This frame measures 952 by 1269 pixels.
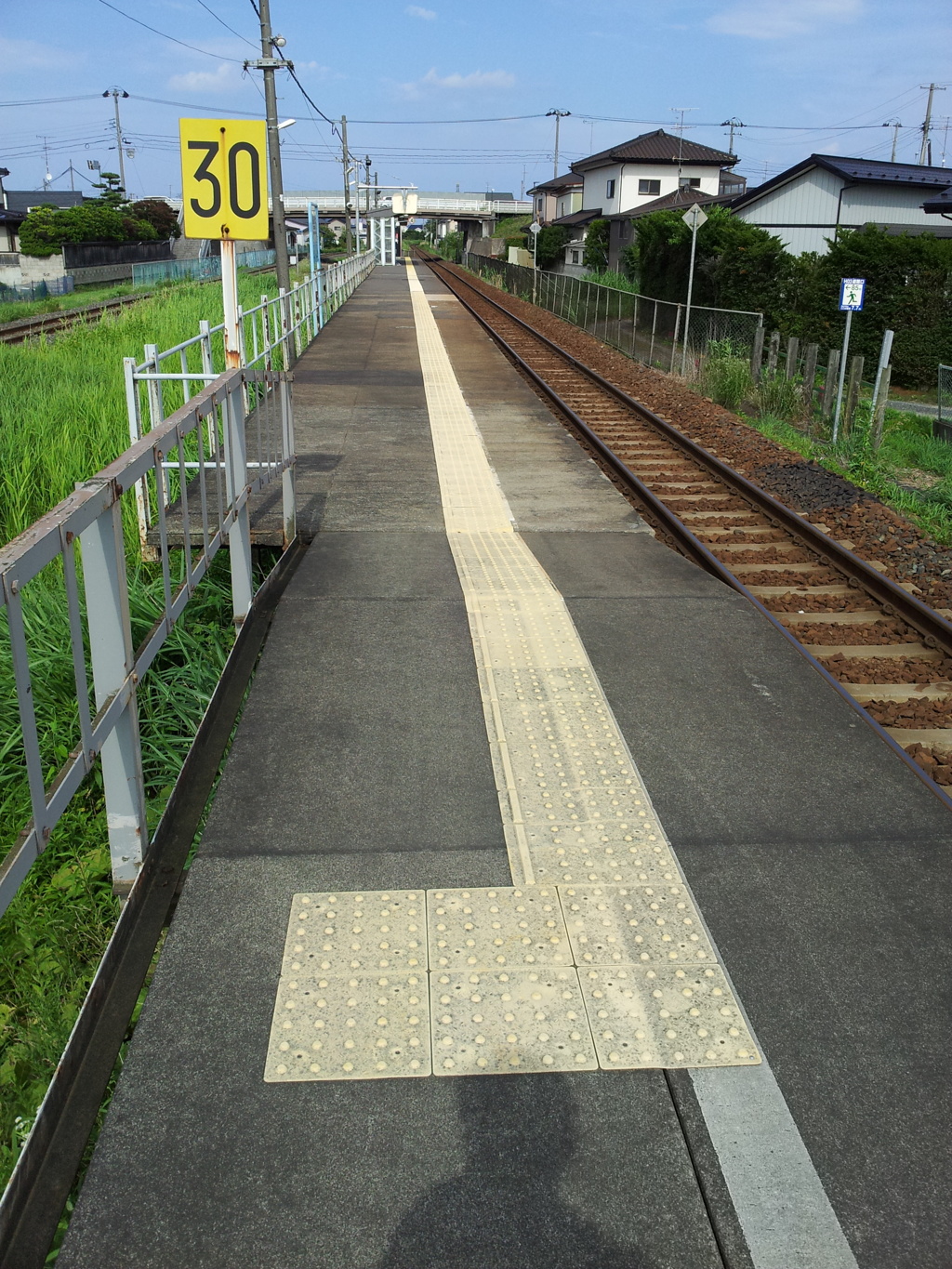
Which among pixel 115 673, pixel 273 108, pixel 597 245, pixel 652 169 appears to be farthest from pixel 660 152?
pixel 115 673

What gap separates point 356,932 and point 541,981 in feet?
1.96

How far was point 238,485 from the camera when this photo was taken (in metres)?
5.46

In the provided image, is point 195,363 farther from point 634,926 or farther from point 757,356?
point 634,926

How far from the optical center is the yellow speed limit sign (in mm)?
8289

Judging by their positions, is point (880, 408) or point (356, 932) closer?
point (356, 932)

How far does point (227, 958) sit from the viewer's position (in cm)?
314

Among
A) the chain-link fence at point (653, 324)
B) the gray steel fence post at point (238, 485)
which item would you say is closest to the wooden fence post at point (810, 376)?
the chain-link fence at point (653, 324)

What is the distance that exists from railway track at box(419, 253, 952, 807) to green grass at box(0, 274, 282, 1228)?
10.6ft

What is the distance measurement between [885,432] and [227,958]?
49.9 feet

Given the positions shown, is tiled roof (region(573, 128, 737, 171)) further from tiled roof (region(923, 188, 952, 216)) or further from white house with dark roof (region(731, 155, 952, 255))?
tiled roof (region(923, 188, 952, 216))

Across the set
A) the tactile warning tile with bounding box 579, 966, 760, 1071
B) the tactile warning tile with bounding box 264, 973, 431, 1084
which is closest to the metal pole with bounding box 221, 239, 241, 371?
the tactile warning tile with bounding box 264, 973, 431, 1084

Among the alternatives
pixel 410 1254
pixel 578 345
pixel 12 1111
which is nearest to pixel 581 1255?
pixel 410 1254

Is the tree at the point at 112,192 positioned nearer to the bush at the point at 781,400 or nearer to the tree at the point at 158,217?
the tree at the point at 158,217

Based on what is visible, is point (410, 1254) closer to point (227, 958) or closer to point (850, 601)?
point (227, 958)
